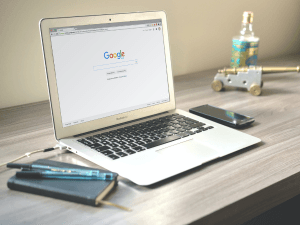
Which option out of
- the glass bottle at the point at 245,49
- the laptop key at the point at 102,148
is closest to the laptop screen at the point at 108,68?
the laptop key at the point at 102,148

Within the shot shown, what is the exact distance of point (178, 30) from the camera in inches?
54.9

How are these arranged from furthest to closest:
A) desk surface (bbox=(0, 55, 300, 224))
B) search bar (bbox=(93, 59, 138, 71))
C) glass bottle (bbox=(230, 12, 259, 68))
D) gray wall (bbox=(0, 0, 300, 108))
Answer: glass bottle (bbox=(230, 12, 259, 68)) → gray wall (bbox=(0, 0, 300, 108)) → search bar (bbox=(93, 59, 138, 71)) → desk surface (bbox=(0, 55, 300, 224))

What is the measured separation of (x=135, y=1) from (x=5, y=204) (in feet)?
3.06

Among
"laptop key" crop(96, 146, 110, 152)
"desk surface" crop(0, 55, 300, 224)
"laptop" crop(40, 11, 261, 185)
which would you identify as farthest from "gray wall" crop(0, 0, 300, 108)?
"laptop key" crop(96, 146, 110, 152)

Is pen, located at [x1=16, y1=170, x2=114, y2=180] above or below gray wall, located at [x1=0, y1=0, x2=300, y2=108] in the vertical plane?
below

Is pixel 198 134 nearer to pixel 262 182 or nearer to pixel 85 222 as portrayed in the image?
pixel 262 182

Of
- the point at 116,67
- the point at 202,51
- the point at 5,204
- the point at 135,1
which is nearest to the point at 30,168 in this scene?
the point at 5,204

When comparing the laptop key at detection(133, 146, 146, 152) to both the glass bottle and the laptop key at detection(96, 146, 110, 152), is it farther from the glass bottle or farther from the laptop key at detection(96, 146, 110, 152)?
the glass bottle

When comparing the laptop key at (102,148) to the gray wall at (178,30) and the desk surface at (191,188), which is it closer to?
the desk surface at (191,188)

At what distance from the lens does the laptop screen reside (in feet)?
2.43

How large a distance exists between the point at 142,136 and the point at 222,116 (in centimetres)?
26

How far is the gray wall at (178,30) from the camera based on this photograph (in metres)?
1.01

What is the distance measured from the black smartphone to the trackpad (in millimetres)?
169

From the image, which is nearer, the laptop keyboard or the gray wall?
the laptop keyboard
